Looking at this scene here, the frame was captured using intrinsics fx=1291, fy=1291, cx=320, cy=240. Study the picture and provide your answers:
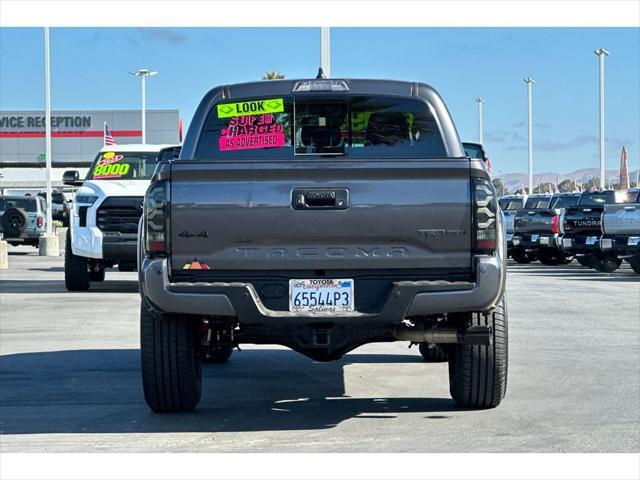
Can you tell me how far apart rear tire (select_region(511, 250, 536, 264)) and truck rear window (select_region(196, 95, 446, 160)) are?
24.8 m

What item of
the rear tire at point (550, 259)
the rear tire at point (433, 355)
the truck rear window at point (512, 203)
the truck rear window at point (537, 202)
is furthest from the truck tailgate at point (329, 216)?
the truck rear window at point (512, 203)

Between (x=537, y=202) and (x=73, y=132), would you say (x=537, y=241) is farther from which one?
(x=73, y=132)

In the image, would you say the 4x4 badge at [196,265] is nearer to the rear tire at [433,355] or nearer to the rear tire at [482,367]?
the rear tire at [482,367]

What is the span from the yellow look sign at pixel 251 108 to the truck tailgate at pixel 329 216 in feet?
4.83

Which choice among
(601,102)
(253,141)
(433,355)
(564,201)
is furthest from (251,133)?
(601,102)

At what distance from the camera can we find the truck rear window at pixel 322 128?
884cm

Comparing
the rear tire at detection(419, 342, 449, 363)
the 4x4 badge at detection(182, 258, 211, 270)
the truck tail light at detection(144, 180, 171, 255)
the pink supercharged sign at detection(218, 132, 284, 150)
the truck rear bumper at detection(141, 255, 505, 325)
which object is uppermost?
the pink supercharged sign at detection(218, 132, 284, 150)

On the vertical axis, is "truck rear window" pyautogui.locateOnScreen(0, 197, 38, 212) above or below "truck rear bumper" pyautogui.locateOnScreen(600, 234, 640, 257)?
above

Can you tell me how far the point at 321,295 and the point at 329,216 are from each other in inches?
18.6

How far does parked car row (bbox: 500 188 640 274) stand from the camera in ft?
83.9

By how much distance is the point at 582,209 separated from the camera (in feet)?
90.9

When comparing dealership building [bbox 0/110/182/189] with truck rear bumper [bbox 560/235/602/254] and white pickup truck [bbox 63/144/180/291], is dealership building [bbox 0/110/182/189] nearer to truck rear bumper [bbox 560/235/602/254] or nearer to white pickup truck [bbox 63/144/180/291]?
truck rear bumper [bbox 560/235/602/254]

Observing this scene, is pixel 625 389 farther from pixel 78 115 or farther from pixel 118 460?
pixel 78 115

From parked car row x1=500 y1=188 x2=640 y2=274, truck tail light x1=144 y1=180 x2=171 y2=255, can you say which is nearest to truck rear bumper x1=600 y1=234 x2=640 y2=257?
parked car row x1=500 y1=188 x2=640 y2=274
